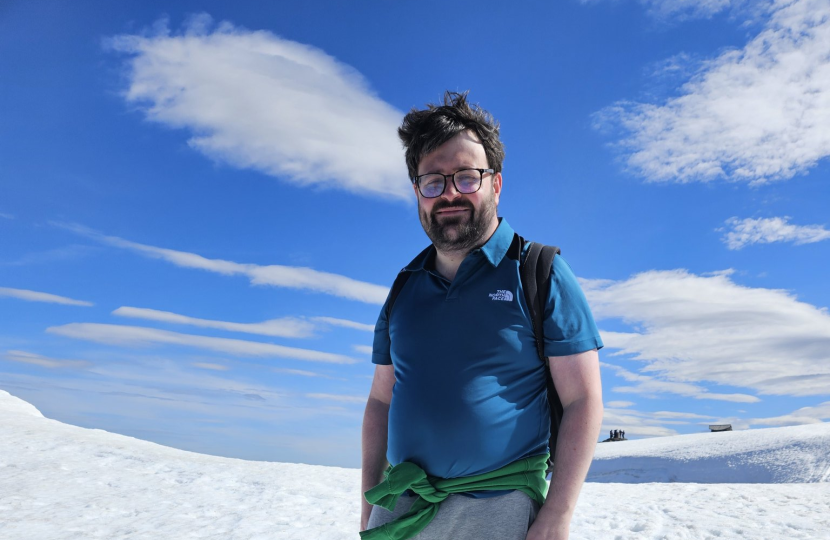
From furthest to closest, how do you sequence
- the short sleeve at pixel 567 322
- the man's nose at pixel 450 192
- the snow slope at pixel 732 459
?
the snow slope at pixel 732 459 < the man's nose at pixel 450 192 < the short sleeve at pixel 567 322

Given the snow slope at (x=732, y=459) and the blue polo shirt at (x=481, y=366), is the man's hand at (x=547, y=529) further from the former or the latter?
the snow slope at (x=732, y=459)

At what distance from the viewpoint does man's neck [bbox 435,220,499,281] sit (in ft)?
6.23

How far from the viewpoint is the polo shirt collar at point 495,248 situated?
72.3 inches

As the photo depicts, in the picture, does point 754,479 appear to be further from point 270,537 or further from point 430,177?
point 430,177

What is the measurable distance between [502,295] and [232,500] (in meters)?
3.84

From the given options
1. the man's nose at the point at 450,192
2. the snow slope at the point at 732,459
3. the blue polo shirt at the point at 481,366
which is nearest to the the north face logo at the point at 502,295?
the blue polo shirt at the point at 481,366

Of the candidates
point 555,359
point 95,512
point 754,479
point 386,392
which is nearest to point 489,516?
point 555,359

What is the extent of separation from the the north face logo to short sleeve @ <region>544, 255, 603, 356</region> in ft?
0.36

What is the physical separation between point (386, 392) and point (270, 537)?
236 cm

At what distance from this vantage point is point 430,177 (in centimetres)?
185

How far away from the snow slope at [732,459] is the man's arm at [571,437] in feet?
22.0

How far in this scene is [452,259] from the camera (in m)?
1.92

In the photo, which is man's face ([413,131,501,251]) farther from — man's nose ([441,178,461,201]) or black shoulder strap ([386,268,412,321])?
black shoulder strap ([386,268,412,321])

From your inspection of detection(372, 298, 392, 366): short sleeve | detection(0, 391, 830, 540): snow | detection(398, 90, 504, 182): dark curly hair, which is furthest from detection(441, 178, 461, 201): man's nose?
detection(0, 391, 830, 540): snow
